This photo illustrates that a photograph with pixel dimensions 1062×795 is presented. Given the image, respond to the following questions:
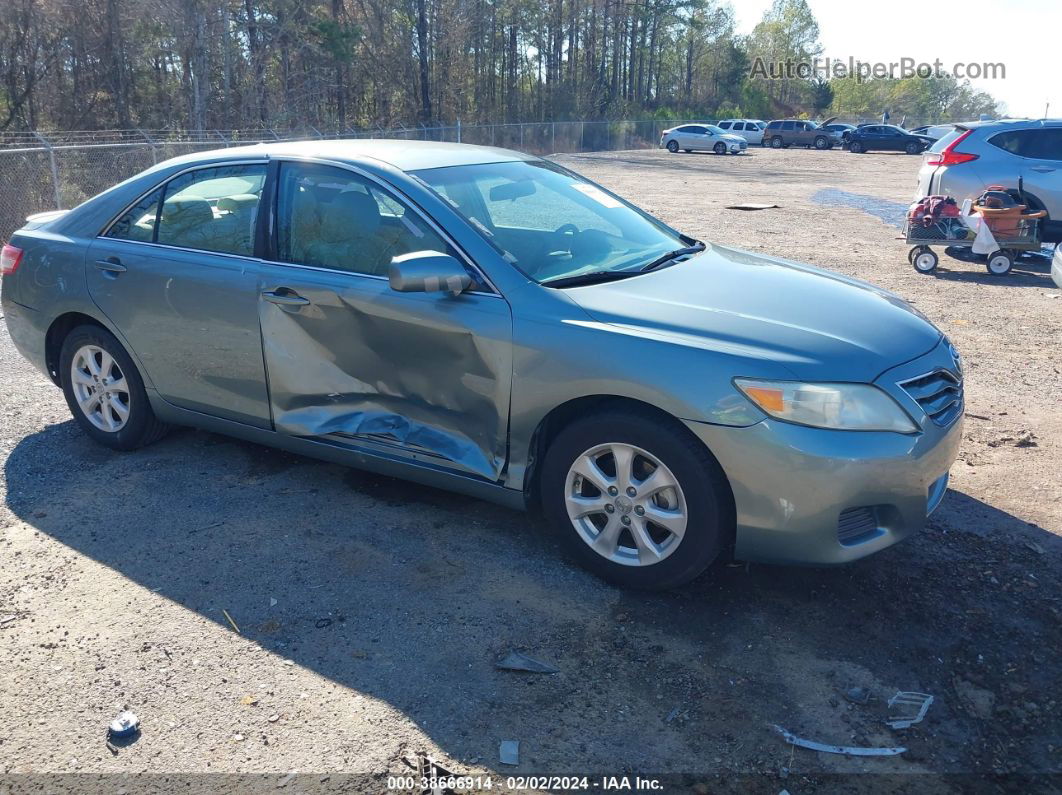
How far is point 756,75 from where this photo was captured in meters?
81.2

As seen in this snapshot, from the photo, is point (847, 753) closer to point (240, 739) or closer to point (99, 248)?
point (240, 739)

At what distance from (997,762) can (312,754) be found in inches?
82.8

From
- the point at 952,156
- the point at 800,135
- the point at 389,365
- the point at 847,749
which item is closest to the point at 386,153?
the point at 389,365

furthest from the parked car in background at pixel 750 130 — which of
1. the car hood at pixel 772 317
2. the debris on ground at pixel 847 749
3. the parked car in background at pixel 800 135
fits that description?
the debris on ground at pixel 847 749

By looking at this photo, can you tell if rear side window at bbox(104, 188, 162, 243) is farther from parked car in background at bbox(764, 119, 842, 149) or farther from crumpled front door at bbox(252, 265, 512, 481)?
parked car in background at bbox(764, 119, 842, 149)

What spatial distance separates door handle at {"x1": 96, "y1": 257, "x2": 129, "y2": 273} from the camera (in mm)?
4805

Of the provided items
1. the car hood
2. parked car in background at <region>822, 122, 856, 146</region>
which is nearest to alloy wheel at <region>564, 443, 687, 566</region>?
the car hood

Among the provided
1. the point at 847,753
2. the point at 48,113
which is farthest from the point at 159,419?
the point at 48,113

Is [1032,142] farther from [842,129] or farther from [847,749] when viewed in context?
[842,129]

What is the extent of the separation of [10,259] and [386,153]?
249cm

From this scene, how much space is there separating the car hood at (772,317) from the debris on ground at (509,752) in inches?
61.2

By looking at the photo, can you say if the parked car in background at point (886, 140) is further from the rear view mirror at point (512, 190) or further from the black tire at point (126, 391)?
the black tire at point (126, 391)

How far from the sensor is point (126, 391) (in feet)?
16.4

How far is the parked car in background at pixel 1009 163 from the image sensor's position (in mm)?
11633
